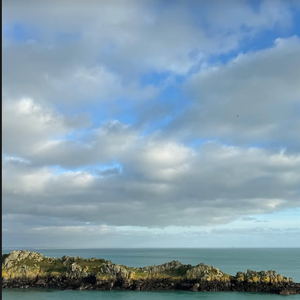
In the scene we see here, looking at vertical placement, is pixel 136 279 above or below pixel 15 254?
below

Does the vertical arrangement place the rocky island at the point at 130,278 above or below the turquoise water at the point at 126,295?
above

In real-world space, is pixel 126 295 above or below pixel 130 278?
below

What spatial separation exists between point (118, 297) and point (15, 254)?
31868 mm

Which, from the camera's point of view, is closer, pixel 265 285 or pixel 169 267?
pixel 265 285

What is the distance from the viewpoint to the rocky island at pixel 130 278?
6344cm

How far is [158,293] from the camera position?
61.6 m

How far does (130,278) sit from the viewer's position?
221 ft

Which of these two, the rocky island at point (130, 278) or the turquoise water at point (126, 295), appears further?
the rocky island at point (130, 278)

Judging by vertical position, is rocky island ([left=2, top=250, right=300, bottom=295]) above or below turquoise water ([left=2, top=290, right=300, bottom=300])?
above

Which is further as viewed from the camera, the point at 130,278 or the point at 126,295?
the point at 130,278

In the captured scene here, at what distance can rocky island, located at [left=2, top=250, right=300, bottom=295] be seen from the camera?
208 feet

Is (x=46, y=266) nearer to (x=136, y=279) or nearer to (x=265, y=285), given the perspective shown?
(x=136, y=279)

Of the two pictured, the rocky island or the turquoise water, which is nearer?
the turquoise water

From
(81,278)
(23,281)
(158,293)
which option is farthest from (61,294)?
(158,293)
